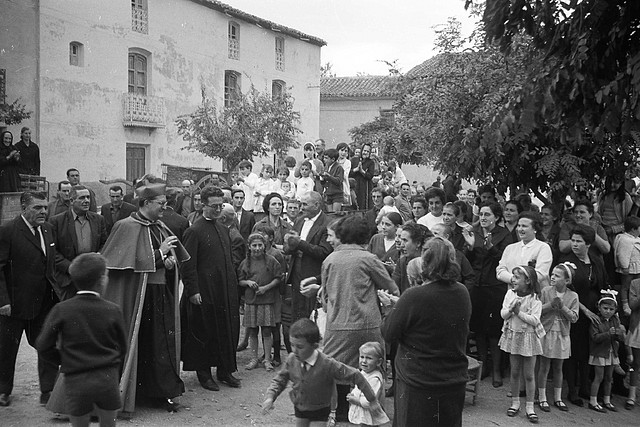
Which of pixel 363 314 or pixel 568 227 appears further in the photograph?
pixel 568 227

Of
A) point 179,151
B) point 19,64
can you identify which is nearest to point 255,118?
point 179,151

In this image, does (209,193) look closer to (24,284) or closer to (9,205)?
(24,284)

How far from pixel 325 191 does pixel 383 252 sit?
552 centimetres

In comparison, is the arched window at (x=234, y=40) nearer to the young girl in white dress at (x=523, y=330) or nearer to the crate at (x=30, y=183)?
the crate at (x=30, y=183)

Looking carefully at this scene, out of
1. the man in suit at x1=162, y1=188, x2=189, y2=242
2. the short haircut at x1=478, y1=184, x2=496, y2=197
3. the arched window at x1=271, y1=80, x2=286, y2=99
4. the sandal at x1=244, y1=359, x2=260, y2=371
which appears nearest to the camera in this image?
the sandal at x1=244, y1=359, x2=260, y2=371

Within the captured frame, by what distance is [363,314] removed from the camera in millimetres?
6102

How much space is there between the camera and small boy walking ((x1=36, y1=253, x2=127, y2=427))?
16.6ft

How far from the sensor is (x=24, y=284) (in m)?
7.27

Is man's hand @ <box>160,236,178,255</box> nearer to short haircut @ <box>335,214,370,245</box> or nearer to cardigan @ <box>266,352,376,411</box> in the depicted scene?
short haircut @ <box>335,214,370,245</box>

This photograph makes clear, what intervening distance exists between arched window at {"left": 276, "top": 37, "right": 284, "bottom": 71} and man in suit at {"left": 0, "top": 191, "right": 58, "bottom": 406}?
93.7 feet

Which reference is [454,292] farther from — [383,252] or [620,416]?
[620,416]

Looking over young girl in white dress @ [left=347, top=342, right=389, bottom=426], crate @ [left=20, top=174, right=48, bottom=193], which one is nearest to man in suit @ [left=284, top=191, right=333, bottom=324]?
young girl in white dress @ [left=347, top=342, right=389, bottom=426]

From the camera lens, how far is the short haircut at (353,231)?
6102 millimetres

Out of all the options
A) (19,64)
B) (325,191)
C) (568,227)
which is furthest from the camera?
(19,64)
